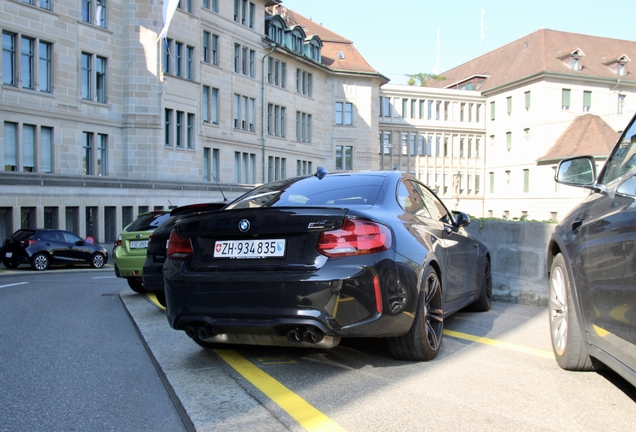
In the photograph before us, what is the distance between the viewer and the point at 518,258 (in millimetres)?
9031

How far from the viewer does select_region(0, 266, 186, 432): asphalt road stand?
13.1 feet

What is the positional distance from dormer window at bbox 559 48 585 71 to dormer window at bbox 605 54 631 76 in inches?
164

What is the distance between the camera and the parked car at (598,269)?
11.1 ft

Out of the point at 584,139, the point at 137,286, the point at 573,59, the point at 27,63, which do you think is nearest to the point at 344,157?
the point at 584,139

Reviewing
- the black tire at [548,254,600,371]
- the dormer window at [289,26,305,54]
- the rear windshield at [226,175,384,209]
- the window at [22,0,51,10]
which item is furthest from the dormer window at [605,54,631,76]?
the black tire at [548,254,600,371]

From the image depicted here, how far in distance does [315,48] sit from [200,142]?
68.4ft

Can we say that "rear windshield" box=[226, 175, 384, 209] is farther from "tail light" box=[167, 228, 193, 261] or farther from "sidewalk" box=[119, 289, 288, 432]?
"sidewalk" box=[119, 289, 288, 432]

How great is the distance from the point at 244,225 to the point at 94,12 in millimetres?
33441

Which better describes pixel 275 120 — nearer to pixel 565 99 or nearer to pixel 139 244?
pixel 565 99

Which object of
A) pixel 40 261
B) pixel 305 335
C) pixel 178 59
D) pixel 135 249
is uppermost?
pixel 178 59

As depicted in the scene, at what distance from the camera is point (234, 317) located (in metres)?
4.65

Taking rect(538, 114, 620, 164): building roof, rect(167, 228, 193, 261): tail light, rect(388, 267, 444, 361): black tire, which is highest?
rect(538, 114, 620, 164): building roof

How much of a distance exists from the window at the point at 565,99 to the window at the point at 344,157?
22165 millimetres

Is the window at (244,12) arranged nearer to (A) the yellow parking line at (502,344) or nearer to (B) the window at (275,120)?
(B) the window at (275,120)
